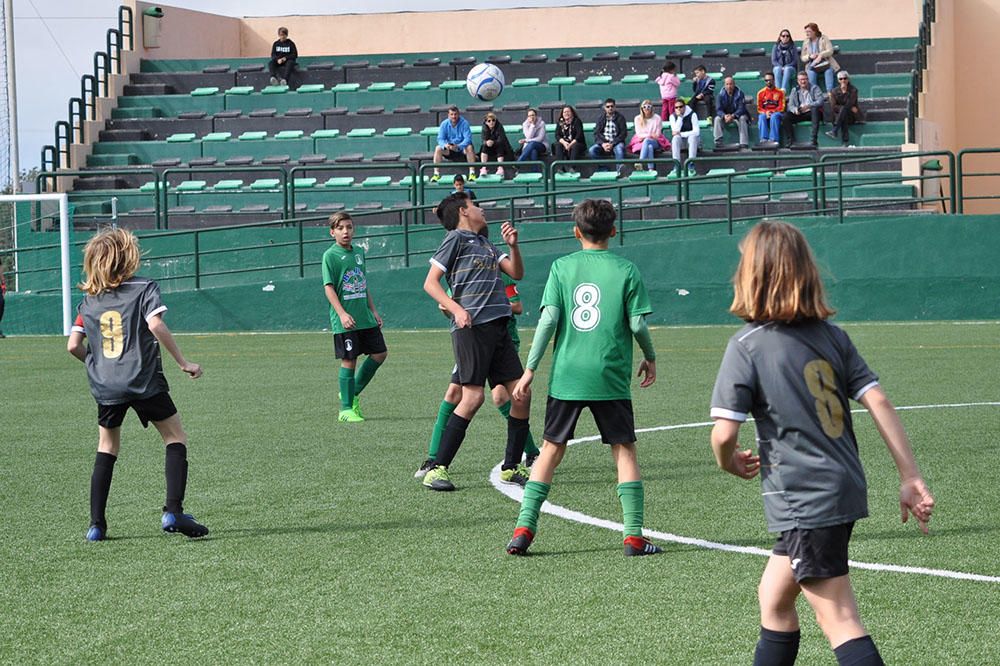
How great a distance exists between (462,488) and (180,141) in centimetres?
2428

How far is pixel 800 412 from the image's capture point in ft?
12.3

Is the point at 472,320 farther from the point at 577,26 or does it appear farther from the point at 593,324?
the point at 577,26

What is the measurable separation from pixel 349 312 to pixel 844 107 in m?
17.5

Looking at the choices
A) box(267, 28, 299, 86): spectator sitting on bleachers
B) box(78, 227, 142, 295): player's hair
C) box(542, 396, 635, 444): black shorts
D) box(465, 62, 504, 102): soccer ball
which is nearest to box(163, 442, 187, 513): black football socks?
box(78, 227, 142, 295): player's hair

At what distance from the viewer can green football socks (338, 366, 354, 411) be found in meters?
11.9

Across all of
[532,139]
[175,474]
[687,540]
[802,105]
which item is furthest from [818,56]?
[175,474]

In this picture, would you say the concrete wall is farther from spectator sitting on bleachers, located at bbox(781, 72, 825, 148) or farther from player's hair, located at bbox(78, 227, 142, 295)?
player's hair, located at bbox(78, 227, 142, 295)

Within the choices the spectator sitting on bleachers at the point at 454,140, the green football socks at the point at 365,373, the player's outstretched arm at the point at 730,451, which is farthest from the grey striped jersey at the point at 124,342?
the spectator sitting on bleachers at the point at 454,140

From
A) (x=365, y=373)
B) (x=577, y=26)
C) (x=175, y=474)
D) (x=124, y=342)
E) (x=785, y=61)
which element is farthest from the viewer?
(x=577, y=26)

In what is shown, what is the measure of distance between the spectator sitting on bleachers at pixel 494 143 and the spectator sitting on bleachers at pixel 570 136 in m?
1.00

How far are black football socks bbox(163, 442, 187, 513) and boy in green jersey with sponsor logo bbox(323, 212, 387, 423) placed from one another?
4.61 meters

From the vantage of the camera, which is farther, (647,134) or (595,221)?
(647,134)

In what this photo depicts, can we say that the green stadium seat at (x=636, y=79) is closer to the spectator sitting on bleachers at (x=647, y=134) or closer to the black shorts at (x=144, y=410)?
the spectator sitting on bleachers at (x=647, y=134)

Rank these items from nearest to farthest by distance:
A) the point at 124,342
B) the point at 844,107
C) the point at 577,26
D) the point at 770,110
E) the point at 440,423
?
the point at 124,342 < the point at 440,423 < the point at 844,107 < the point at 770,110 < the point at 577,26
